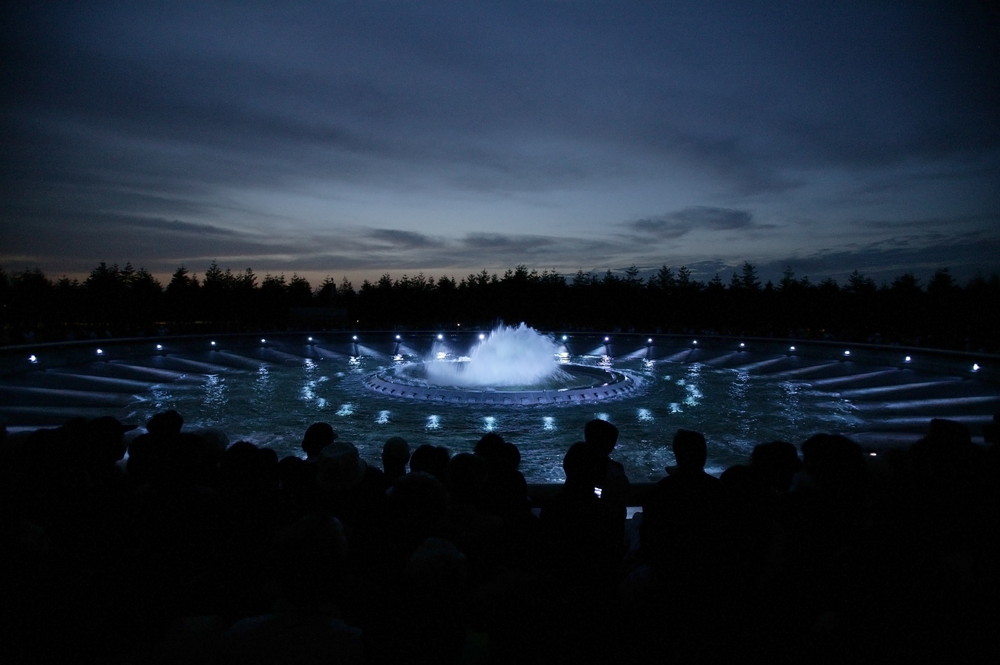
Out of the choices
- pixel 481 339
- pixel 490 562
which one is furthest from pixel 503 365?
pixel 490 562

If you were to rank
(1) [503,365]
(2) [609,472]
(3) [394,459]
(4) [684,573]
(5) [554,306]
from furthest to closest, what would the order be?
(5) [554,306] → (1) [503,365] → (3) [394,459] → (2) [609,472] → (4) [684,573]

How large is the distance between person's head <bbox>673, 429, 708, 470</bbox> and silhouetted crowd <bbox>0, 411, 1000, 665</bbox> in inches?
0.6

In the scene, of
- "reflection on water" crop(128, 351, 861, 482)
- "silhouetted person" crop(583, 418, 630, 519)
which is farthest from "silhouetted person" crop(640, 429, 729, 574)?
"reflection on water" crop(128, 351, 861, 482)

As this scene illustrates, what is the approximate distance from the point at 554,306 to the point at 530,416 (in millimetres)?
37593

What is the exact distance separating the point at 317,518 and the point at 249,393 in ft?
50.4

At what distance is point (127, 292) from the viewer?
51156 millimetres

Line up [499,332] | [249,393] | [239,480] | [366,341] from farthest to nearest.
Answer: [366,341], [499,332], [249,393], [239,480]

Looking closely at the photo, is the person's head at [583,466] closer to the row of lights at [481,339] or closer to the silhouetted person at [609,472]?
the silhouetted person at [609,472]

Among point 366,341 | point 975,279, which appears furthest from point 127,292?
point 975,279

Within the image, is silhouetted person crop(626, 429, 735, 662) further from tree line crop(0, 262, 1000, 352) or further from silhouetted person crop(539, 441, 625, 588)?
tree line crop(0, 262, 1000, 352)

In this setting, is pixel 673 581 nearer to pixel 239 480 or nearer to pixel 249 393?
pixel 239 480

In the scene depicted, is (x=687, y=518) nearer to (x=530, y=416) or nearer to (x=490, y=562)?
(x=490, y=562)

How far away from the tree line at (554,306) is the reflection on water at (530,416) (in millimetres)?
20841

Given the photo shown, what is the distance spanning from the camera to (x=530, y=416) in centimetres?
1290
